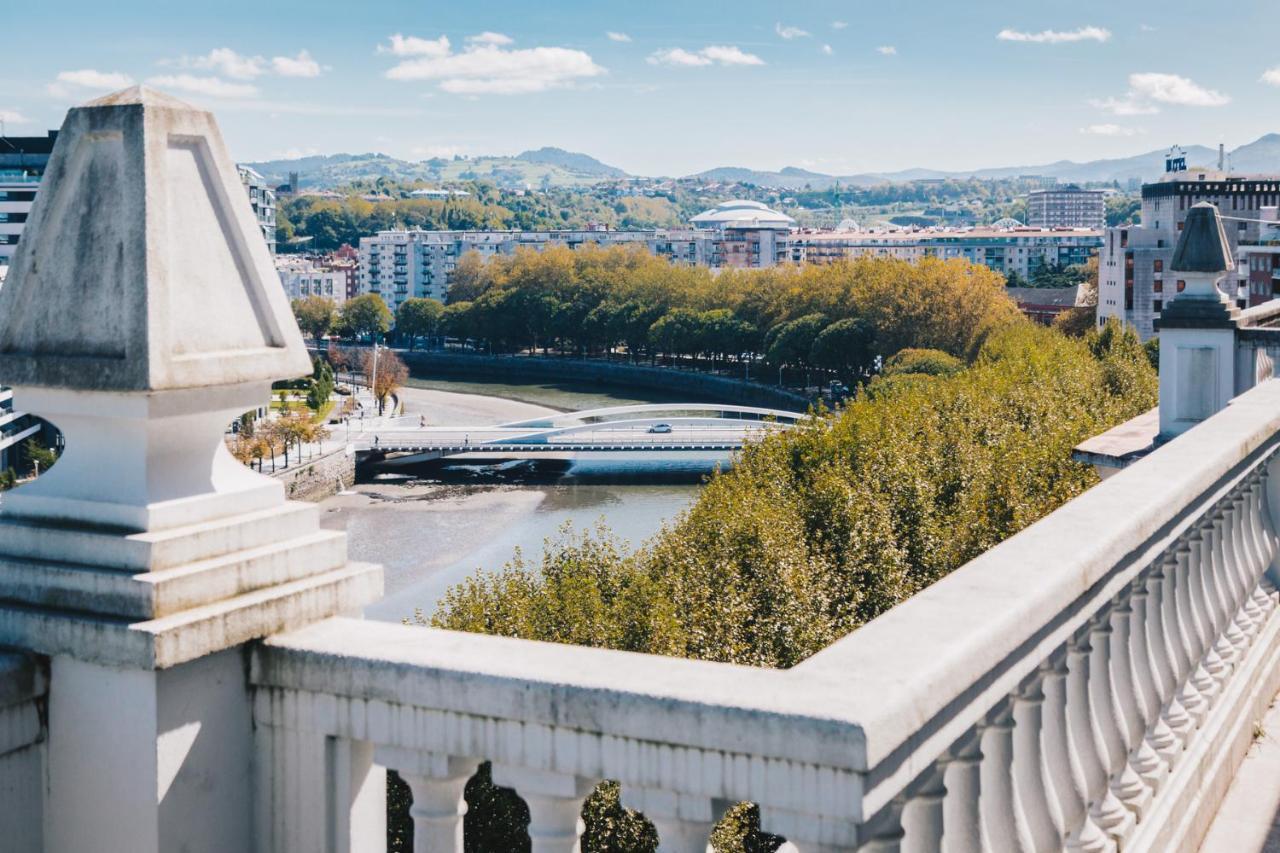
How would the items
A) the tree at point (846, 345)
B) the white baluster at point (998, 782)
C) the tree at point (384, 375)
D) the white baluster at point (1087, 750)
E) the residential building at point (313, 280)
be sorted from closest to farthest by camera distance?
the white baluster at point (998, 782) < the white baluster at point (1087, 750) < the tree at point (846, 345) < the tree at point (384, 375) < the residential building at point (313, 280)

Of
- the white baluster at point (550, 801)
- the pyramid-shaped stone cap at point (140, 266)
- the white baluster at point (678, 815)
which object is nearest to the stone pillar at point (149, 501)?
the pyramid-shaped stone cap at point (140, 266)

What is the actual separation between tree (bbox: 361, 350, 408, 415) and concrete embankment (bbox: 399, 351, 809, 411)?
22.8 feet

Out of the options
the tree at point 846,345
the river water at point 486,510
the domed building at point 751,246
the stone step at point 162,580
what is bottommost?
the river water at point 486,510

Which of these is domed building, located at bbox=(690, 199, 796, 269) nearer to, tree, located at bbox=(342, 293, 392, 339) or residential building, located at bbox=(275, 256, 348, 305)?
residential building, located at bbox=(275, 256, 348, 305)

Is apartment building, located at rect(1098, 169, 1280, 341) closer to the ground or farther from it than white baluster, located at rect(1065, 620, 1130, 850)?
farther from it

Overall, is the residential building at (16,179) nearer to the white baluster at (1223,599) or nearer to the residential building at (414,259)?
the residential building at (414,259)

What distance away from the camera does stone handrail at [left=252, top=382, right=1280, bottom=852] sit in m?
1.71

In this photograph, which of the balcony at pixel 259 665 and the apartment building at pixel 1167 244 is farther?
the apartment building at pixel 1167 244

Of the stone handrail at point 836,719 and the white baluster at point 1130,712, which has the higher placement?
the stone handrail at point 836,719

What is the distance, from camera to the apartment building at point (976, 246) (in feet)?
448

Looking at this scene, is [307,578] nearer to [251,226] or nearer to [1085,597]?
[251,226]

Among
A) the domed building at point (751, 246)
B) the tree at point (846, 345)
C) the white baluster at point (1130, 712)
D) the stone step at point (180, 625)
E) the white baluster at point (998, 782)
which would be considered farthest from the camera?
the domed building at point (751, 246)

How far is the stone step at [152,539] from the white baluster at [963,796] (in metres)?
0.86

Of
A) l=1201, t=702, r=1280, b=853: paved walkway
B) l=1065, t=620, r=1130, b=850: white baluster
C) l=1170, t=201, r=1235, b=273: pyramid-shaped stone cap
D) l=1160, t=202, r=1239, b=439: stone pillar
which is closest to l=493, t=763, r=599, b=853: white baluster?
l=1065, t=620, r=1130, b=850: white baluster
